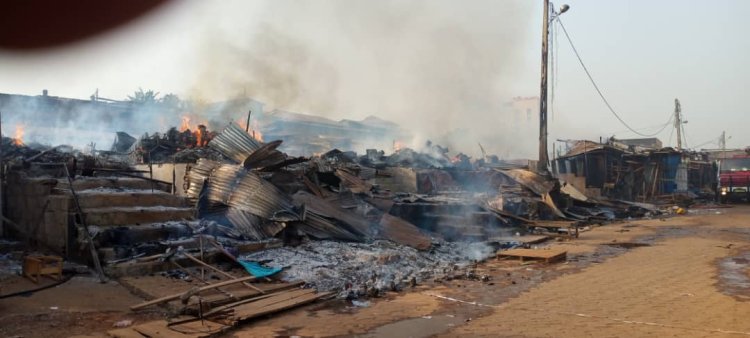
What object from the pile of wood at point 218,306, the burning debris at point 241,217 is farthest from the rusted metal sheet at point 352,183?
the pile of wood at point 218,306

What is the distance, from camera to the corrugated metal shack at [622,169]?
28109mm

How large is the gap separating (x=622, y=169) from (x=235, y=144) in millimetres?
23917

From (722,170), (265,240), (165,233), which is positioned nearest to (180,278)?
(165,233)

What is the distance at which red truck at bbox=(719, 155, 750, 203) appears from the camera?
1028 inches

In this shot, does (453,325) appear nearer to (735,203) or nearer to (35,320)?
(35,320)

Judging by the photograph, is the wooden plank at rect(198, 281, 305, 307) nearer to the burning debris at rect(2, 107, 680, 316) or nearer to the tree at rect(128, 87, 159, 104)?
the burning debris at rect(2, 107, 680, 316)

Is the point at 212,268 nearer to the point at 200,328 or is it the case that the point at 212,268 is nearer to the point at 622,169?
the point at 200,328

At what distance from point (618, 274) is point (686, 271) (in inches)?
48.0

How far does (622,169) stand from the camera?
28.8m

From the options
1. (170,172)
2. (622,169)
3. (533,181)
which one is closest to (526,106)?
(622,169)

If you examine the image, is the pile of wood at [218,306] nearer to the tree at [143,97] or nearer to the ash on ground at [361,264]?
the ash on ground at [361,264]

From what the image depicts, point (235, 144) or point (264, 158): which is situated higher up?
point (235, 144)

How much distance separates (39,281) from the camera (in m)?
6.80

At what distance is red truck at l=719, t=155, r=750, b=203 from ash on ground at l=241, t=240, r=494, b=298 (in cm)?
2219
